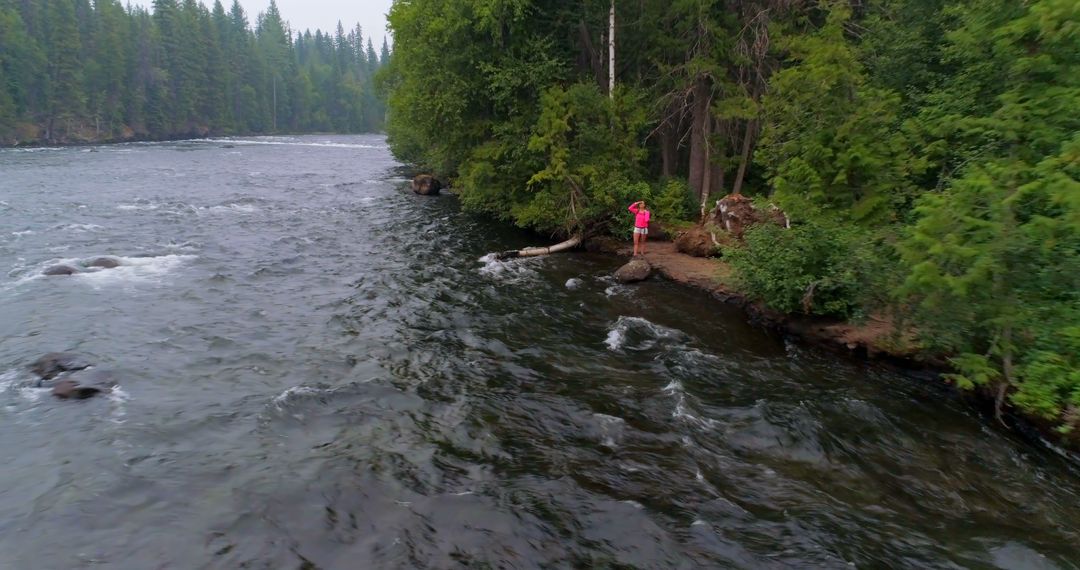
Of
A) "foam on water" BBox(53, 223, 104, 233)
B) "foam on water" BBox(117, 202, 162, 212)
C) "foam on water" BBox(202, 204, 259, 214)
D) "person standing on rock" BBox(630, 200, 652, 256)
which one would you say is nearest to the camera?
"person standing on rock" BBox(630, 200, 652, 256)

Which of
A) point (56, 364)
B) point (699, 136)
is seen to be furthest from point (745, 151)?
point (56, 364)

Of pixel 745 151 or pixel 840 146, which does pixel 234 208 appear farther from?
pixel 840 146

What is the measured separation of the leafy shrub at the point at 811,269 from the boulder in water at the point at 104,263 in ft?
57.5

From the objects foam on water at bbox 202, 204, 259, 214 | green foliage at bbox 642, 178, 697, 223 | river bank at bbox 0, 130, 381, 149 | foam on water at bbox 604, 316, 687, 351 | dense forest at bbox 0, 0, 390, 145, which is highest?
dense forest at bbox 0, 0, 390, 145

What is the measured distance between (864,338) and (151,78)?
99485 millimetres

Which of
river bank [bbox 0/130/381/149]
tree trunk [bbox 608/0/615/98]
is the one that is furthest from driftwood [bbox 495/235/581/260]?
river bank [bbox 0/130/381/149]

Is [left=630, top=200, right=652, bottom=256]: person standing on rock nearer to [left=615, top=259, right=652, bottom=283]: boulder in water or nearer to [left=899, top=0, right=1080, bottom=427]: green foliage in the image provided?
[left=615, top=259, right=652, bottom=283]: boulder in water

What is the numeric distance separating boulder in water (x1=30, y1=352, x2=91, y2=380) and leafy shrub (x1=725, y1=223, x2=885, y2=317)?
1377 centimetres

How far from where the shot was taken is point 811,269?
13211mm

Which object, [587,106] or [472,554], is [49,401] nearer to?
[472,554]

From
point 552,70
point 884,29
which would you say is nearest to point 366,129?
point 552,70

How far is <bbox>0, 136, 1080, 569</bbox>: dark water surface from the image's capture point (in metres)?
7.07

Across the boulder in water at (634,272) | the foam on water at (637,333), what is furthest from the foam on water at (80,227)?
the foam on water at (637,333)

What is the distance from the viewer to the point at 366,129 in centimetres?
13812
